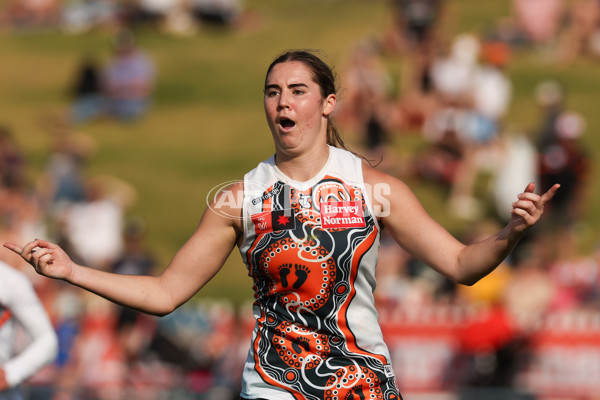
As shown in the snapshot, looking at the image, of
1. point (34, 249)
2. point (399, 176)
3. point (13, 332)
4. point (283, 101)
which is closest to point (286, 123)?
point (283, 101)

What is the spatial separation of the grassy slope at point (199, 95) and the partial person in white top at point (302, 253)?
937cm

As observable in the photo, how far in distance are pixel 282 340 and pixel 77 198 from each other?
9631 millimetres

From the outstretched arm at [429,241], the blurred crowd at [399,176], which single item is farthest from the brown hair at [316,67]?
the blurred crowd at [399,176]

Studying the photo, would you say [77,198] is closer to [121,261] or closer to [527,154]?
[121,261]

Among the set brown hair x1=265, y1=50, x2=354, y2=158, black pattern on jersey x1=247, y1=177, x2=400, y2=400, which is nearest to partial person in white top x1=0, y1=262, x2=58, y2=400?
black pattern on jersey x1=247, y1=177, x2=400, y2=400

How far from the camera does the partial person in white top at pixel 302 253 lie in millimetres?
3443

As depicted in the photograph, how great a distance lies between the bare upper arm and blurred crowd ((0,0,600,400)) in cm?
531

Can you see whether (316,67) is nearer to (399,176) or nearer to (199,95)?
(399,176)

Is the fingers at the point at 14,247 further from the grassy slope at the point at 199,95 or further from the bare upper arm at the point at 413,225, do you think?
the grassy slope at the point at 199,95

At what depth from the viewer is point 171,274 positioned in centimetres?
367

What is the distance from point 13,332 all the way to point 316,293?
2071 mm

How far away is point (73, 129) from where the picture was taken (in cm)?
1555

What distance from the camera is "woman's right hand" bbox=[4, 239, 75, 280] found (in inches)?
136

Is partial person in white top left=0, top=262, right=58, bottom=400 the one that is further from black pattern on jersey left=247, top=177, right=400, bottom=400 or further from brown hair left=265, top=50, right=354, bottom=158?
brown hair left=265, top=50, right=354, bottom=158
